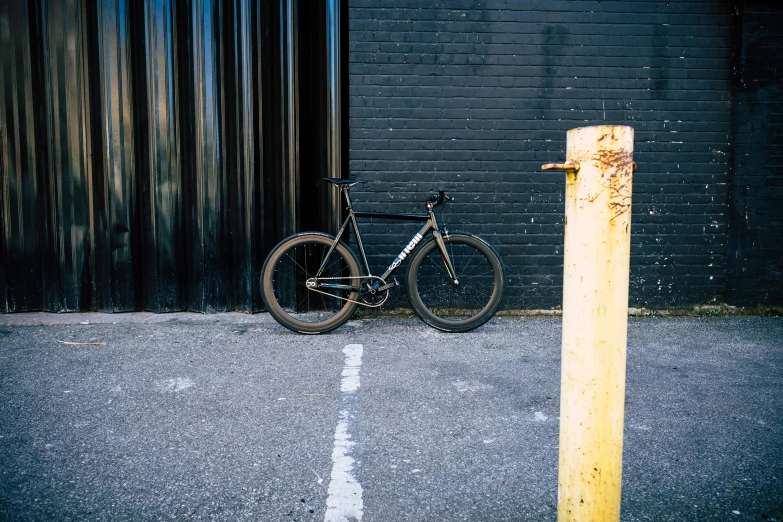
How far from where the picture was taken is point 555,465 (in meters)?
2.78

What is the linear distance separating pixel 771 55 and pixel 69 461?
6547 mm

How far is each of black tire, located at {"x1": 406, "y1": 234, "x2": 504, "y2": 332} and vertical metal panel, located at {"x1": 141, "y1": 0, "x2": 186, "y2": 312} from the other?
7.48 feet

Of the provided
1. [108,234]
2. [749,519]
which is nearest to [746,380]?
[749,519]

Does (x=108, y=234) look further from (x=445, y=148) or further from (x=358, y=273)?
(x=445, y=148)

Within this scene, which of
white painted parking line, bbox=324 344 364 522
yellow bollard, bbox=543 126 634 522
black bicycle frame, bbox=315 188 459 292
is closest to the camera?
yellow bollard, bbox=543 126 634 522

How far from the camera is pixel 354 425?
322cm

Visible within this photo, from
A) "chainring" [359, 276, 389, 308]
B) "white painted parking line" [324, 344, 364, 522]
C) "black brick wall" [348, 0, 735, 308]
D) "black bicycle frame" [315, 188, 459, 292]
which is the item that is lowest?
"white painted parking line" [324, 344, 364, 522]

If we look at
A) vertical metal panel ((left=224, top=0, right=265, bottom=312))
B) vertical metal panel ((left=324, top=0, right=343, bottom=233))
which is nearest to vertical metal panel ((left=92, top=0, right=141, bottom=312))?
vertical metal panel ((left=224, top=0, right=265, bottom=312))

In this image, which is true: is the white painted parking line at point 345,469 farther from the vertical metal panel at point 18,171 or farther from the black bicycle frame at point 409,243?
the vertical metal panel at point 18,171

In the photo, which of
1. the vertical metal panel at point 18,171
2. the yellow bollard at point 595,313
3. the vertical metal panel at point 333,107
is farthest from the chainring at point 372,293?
the yellow bollard at point 595,313

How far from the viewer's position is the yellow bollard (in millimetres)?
1720

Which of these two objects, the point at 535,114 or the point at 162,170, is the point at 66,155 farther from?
the point at 535,114

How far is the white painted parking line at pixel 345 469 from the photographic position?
7.82 ft

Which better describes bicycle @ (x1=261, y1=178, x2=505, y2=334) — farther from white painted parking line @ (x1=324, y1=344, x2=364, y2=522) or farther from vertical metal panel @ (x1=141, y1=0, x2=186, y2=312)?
white painted parking line @ (x1=324, y1=344, x2=364, y2=522)
